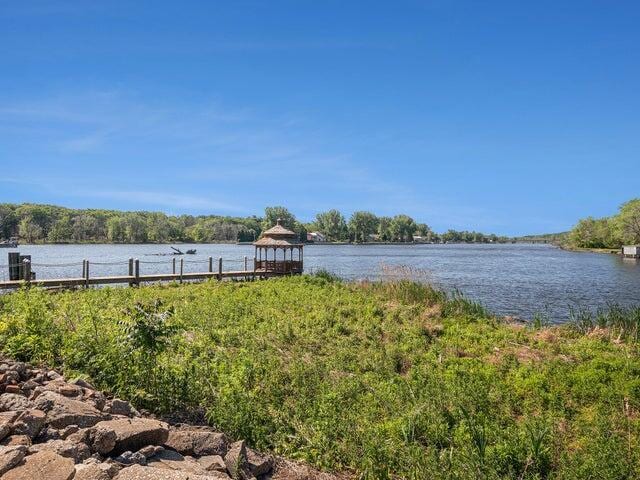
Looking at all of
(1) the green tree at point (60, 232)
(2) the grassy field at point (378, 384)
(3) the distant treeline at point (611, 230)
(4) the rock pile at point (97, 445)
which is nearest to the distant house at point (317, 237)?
(1) the green tree at point (60, 232)

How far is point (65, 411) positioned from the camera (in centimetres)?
508

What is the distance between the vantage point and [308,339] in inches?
484

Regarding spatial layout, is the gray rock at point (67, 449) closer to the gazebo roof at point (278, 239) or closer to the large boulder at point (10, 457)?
the large boulder at point (10, 457)

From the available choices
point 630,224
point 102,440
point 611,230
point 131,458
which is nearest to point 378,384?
point 131,458

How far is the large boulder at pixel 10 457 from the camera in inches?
150

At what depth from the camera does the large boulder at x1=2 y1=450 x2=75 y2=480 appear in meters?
3.73

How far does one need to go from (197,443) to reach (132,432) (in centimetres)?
77

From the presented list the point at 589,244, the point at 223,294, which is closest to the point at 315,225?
the point at 589,244

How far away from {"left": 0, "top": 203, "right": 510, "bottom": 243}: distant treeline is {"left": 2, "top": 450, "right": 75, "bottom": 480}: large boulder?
110m

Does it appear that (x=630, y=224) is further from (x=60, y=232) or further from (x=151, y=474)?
(x=60, y=232)

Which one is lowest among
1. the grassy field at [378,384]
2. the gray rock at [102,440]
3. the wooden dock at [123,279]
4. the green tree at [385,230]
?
the grassy field at [378,384]

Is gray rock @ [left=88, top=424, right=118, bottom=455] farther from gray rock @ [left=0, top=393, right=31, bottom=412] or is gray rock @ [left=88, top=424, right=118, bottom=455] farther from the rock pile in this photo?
gray rock @ [left=0, top=393, right=31, bottom=412]

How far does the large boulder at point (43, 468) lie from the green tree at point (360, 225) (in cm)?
17812

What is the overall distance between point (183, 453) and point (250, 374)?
11.9 ft
